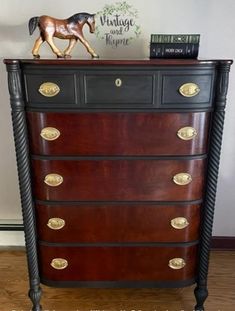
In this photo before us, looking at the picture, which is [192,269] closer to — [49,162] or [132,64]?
[49,162]

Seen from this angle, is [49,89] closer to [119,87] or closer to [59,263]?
[119,87]

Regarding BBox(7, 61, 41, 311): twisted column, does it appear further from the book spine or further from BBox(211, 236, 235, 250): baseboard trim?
BBox(211, 236, 235, 250): baseboard trim

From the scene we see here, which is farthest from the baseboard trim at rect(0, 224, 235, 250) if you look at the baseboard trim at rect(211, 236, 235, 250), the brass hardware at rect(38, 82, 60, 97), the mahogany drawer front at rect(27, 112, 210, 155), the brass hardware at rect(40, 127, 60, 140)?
the brass hardware at rect(38, 82, 60, 97)

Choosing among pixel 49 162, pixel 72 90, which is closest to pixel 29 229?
pixel 49 162

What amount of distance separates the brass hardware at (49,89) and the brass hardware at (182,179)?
1.96 ft

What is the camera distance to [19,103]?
3.87 feet

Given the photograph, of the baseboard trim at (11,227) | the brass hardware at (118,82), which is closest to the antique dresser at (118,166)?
the brass hardware at (118,82)

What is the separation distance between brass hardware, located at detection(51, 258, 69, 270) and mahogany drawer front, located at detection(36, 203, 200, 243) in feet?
0.34

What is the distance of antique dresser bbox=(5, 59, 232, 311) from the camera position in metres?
1.16

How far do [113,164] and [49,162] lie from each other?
0.87 feet

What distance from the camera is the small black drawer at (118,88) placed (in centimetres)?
115

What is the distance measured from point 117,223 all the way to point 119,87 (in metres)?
0.60

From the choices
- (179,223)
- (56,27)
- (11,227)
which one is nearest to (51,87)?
(56,27)

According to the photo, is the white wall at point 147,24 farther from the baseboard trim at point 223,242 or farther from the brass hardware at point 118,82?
the baseboard trim at point 223,242
